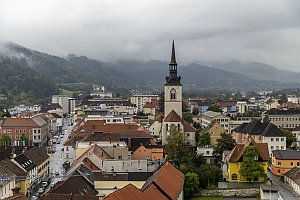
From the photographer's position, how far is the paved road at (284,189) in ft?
153

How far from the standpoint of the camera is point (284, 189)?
165 feet

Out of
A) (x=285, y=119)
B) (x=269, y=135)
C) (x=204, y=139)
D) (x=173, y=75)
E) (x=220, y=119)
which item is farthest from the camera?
(x=285, y=119)

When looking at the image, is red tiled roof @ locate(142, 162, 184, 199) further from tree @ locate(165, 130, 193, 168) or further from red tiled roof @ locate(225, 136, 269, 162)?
tree @ locate(165, 130, 193, 168)

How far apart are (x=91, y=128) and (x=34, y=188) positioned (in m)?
24.2

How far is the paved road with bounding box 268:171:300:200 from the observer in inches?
1831

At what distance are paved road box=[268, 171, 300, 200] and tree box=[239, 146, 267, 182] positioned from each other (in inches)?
73.6

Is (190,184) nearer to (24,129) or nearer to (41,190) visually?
(41,190)

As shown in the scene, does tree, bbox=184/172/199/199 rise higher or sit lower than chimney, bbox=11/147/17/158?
lower

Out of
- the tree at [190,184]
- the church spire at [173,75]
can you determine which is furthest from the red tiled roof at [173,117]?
the tree at [190,184]

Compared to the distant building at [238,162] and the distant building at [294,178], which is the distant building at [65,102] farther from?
the distant building at [294,178]

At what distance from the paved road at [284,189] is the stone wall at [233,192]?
8.49ft

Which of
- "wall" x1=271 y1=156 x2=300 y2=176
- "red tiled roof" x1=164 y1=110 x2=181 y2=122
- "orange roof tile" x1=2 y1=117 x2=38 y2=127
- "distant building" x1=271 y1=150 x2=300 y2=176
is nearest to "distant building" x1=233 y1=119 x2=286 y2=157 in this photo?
"wall" x1=271 y1=156 x2=300 y2=176

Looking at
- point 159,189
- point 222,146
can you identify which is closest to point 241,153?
point 222,146

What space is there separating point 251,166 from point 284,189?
4.29m
